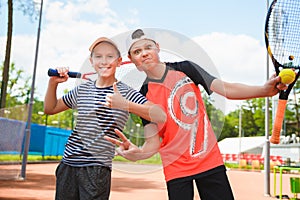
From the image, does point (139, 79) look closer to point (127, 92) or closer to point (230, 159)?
point (127, 92)

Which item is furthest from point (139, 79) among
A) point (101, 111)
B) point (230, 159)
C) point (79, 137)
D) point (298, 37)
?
point (230, 159)

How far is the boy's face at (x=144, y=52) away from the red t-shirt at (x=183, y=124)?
5.6 inches

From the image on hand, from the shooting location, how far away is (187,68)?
2256 millimetres

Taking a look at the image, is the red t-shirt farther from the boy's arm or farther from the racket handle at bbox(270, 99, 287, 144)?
the racket handle at bbox(270, 99, 287, 144)

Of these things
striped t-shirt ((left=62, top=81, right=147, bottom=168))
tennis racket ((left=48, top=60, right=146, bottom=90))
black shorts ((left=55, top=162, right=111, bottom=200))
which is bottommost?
black shorts ((left=55, top=162, right=111, bottom=200))

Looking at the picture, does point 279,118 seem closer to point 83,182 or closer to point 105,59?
point 105,59

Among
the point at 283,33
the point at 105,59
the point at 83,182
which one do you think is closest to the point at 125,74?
the point at 105,59

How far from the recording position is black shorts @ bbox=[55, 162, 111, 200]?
2156 mm

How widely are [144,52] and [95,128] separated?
47cm

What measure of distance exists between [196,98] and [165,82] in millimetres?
193

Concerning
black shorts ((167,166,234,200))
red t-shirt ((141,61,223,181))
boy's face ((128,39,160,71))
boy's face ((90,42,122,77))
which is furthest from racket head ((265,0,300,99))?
boy's face ((90,42,122,77))

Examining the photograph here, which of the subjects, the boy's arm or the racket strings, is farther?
the racket strings

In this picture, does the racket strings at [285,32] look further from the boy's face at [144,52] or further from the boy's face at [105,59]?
the boy's face at [105,59]

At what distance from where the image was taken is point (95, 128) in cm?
214
